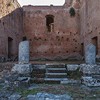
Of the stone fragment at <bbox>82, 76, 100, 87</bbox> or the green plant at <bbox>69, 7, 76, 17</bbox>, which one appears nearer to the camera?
the stone fragment at <bbox>82, 76, 100, 87</bbox>

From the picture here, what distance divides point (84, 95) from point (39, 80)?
101 inches

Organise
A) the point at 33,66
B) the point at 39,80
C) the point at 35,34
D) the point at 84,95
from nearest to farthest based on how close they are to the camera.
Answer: the point at 84,95 < the point at 39,80 < the point at 33,66 < the point at 35,34

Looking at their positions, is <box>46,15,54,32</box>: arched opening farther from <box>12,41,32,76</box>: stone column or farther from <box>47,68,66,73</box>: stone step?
<box>47,68,66,73</box>: stone step

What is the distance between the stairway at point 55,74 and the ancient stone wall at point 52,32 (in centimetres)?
1059

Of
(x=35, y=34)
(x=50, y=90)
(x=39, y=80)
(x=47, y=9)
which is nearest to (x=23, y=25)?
(x=35, y=34)

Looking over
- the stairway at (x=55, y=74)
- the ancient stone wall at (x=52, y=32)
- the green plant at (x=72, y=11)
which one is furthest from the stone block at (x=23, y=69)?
the green plant at (x=72, y=11)

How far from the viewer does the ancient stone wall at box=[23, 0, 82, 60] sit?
773 inches

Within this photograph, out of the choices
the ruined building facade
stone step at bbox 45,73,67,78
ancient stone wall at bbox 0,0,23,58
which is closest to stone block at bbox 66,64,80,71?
stone step at bbox 45,73,67,78

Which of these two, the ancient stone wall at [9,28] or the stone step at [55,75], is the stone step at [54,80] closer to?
the stone step at [55,75]

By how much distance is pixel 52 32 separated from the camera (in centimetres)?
1988

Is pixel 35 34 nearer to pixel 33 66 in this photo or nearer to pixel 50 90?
pixel 33 66

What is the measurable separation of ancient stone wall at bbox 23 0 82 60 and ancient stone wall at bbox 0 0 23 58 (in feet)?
3.96

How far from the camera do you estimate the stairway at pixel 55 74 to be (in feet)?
25.1

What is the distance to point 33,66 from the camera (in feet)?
29.1
